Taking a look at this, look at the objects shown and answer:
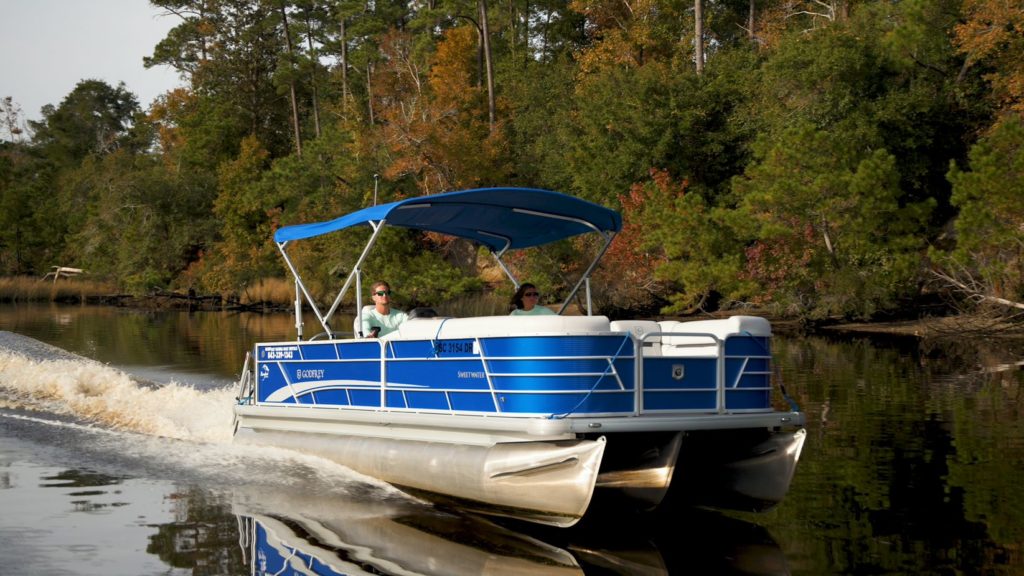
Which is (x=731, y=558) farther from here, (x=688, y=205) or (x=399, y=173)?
(x=399, y=173)

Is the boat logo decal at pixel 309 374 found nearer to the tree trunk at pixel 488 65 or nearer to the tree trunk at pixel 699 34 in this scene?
the tree trunk at pixel 699 34

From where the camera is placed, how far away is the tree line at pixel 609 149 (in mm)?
28484

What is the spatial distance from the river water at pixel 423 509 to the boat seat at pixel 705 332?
1379 mm

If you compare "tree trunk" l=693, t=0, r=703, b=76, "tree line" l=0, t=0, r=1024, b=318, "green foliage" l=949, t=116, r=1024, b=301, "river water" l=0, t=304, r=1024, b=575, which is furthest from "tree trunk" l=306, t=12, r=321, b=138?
"river water" l=0, t=304, r=1024, b=575

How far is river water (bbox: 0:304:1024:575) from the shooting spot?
23.9 ft

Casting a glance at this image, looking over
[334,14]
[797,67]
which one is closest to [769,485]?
[797,67]

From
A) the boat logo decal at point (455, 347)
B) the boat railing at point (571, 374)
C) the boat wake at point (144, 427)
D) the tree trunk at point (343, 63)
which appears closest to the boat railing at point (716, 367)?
the boat railing at point (571, 374)

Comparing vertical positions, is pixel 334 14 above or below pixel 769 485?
above

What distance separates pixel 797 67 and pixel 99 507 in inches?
1105

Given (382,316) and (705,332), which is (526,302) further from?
(705,332)

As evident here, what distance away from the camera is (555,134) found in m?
45.9

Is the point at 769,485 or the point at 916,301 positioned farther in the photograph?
the point at 916,301

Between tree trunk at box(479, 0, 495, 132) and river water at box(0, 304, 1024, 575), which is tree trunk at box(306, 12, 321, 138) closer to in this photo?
tree trunk at box(479, 0, 495, 132)

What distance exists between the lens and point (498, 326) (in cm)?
816
